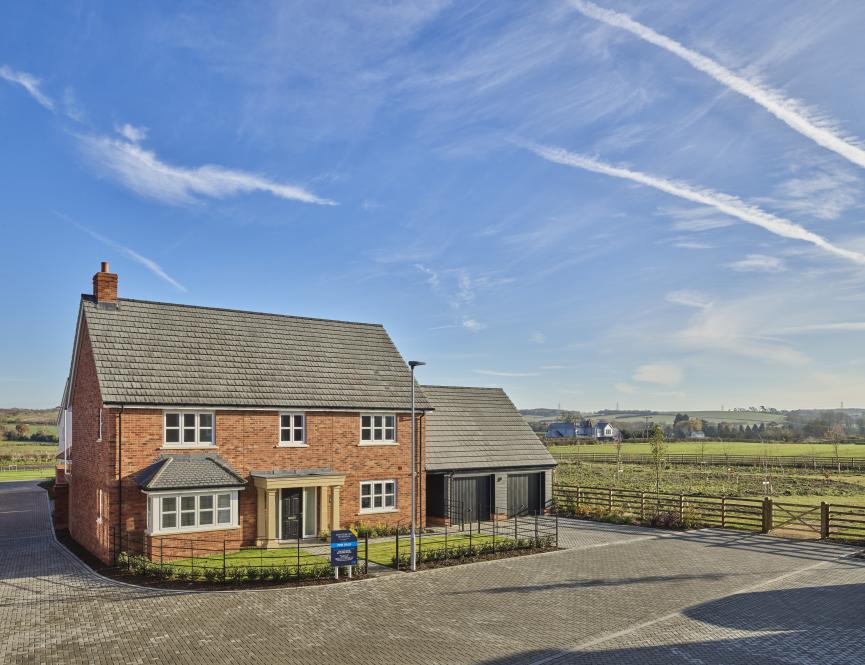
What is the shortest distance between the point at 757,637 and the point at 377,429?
16.7 m

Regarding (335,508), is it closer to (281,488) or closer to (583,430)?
(281,488)

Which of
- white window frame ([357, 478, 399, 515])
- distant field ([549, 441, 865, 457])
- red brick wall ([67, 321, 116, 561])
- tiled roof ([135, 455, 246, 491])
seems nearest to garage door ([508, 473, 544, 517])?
white window frame ([357, 478, 399, 515])

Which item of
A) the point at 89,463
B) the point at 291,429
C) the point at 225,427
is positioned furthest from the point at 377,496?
the point at 89,463

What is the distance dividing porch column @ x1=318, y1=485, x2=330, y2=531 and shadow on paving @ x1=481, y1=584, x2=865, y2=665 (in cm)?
1330

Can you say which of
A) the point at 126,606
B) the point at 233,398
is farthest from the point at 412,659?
the point at 233,398

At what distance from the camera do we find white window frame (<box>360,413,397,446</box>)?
2806 centimetres

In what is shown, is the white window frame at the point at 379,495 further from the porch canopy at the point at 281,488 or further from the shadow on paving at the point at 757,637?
the shadow on paving at the point at 757,637

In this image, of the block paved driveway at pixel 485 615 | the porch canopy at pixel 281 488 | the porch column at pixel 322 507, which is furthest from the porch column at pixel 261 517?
the block paved driveway at pixel 485 615

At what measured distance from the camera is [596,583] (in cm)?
1970

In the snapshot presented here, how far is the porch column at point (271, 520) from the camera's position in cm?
2430

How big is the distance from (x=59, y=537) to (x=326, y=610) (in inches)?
657

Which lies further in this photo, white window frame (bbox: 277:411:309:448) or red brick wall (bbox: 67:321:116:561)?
white window frame (bbox: 277:411:309:448)

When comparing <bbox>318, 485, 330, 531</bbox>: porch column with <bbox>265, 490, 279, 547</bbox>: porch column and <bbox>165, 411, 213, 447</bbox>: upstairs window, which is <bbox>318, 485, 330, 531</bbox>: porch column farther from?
<bbox>165, 411, 213, 447</bbox>: upstairs window

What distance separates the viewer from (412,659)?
13.5 meters
